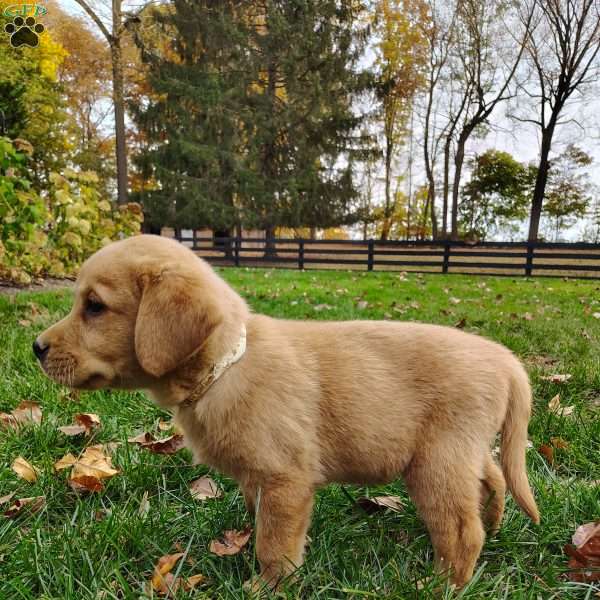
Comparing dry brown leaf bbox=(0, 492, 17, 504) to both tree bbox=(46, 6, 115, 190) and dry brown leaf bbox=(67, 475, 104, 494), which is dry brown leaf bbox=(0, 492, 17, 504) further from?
tree bbox=(46, 6, 115, 190)

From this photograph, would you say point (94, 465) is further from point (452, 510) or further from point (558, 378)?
point (558, 378)

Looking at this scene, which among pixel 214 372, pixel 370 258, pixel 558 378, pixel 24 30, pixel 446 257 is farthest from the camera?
pixel 370 258

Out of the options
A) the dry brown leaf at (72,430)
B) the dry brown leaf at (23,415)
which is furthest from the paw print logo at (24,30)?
the dry brown leaf at (72,430)

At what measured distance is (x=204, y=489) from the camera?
2307 mm

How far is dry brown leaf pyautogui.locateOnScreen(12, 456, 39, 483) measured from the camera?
2.20 metres

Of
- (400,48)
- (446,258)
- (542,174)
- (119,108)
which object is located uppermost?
(400,48)

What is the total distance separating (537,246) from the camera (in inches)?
680

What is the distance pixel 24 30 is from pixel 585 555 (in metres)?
12.2

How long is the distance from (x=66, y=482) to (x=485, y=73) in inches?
1056

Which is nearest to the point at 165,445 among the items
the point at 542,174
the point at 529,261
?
the point at 529,261

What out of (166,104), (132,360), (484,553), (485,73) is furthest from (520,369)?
(485,73)

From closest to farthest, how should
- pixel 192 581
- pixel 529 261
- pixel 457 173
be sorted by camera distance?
pixel 192 581 → pixel 529 261 → pixel 457 173

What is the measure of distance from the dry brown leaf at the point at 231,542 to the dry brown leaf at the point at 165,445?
0.77m

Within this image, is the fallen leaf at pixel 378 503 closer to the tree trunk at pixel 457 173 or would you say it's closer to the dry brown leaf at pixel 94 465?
the dry brown leaf at pixel 94 465
